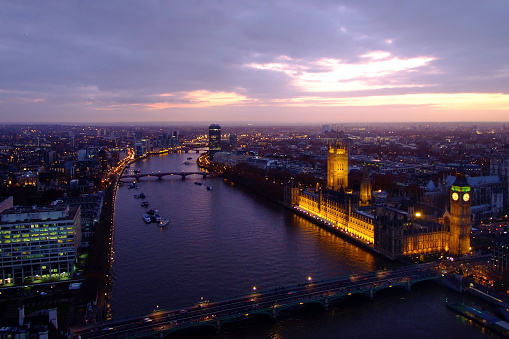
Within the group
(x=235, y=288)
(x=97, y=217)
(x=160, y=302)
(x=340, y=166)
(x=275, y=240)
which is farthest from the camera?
(x=340, y=166)

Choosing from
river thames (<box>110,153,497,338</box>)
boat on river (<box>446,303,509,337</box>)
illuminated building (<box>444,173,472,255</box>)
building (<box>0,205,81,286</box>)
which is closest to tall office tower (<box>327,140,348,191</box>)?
river thames (<box>110,153,497,338</box>)

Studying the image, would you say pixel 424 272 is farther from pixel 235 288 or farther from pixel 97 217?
pixel 97 217

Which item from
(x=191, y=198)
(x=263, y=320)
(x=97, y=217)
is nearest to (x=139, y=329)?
(x=263, y=320)

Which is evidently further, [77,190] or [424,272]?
[77,190]

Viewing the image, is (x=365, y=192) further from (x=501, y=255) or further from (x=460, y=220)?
(x=501, y=255)

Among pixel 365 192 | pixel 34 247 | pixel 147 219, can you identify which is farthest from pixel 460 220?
pixel 34 247

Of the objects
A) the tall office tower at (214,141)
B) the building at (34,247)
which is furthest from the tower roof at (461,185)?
the tall office tower at (214,141)
